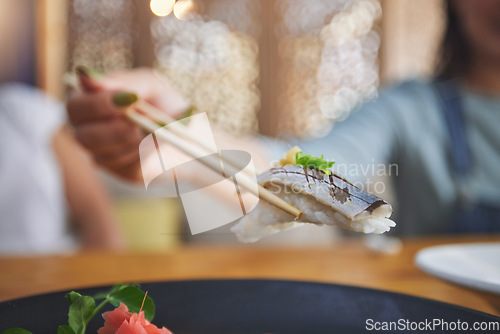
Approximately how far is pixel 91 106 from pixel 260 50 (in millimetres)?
2662

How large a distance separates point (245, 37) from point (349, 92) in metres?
0.83

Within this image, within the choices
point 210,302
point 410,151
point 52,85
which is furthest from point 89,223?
point 52,85

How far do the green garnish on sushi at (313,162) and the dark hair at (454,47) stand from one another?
1236mm

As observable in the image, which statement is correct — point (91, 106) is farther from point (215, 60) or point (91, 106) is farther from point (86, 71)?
point (215, 60)

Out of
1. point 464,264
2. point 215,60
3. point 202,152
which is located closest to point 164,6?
point 202,152

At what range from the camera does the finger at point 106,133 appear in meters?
0.61

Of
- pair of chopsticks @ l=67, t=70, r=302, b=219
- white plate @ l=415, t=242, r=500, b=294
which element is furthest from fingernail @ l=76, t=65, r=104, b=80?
white plate @ l=415, t=242, r=500, b=294

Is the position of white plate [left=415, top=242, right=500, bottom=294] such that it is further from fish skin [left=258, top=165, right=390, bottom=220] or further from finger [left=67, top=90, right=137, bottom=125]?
finger [left=67, top=90, right=137, bottom=125]

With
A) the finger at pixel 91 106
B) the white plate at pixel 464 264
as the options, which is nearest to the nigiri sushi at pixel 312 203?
the white plate at pixel 464 264

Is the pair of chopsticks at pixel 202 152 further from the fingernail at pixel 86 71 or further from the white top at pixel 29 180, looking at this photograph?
the white top at pixel 29 180

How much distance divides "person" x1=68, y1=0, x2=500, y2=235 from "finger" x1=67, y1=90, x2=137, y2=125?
0.51 metres

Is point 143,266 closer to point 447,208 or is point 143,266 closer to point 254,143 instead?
point 254,143

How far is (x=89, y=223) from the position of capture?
1530 mm

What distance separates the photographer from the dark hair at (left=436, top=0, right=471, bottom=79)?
1376 millimetres
